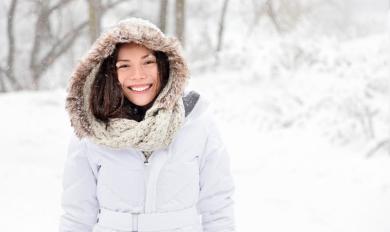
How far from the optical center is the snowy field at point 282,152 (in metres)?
5.32

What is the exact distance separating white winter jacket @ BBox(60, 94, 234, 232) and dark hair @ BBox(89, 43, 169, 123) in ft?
0.46

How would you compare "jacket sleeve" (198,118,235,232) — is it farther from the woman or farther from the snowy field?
the snowy field

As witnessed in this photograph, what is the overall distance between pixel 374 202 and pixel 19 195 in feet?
11.3

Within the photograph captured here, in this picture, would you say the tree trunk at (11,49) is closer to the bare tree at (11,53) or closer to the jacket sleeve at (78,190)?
the bare tree at (11,53)

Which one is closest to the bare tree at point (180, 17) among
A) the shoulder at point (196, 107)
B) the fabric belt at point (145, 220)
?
the shoulder at point (196, 107)

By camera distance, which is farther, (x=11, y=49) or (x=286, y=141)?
(x=11, y=49)

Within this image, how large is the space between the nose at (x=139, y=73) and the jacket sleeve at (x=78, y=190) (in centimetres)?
31

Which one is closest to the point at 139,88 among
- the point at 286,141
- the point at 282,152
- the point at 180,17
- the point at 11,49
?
the point at 282,152

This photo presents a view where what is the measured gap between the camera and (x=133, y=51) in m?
2.12

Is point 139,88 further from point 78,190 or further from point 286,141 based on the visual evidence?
point 286,141

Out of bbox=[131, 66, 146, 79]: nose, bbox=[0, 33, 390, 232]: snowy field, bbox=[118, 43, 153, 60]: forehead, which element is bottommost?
bbox=[0, 33, 390, 232]: snowy field

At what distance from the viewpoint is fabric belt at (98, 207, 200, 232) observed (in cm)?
206

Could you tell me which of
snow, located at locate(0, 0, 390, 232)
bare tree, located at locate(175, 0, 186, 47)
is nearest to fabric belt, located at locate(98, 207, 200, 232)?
snow, located at locate(0, 0, 390, 232)

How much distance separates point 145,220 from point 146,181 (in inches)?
5.4
